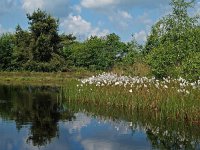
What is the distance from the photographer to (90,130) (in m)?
18.6

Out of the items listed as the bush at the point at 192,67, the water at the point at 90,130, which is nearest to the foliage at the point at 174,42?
Answer: the bush at the point at 192,67

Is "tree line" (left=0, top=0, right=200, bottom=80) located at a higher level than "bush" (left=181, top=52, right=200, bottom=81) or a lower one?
higher

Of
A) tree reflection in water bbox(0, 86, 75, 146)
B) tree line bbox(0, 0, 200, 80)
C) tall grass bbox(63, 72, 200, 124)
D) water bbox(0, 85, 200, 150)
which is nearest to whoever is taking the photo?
Result: water bbox(0, 85, 200, 150)

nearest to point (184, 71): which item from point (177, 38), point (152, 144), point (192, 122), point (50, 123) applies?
point (177, 38)

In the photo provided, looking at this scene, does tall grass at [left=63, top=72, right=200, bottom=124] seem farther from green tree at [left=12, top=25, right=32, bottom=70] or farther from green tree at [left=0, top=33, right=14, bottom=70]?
green tree at [left=0, top=33, right=14, bottom=70]

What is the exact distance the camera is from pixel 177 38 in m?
30.3

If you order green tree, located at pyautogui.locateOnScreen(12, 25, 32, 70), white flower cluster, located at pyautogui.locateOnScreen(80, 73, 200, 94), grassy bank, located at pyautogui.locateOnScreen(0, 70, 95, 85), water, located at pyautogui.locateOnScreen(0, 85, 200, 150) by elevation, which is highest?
green tree, located at pyautogui.locateOnScreen(12, 25, 32, 70)

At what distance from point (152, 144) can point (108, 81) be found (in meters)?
13.1

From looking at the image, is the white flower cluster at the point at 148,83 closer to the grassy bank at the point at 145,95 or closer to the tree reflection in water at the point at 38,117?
the grassy bank at the point at 145,95

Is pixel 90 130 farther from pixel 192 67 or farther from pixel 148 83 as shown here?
pixel 192 67

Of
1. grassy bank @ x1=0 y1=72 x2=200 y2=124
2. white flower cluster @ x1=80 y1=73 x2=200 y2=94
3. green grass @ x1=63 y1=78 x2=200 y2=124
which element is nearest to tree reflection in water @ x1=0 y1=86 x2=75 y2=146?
green grass @ x1=63 y1=78 x2=200 y2=124

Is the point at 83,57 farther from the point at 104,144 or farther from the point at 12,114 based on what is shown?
the point at 104,144

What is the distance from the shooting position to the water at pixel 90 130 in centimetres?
1517

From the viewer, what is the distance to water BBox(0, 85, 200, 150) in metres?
15.2
